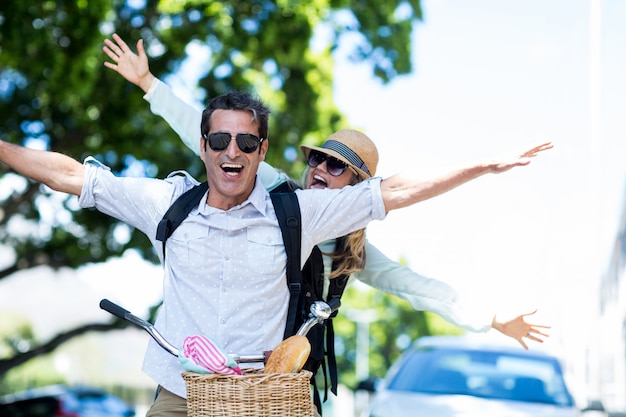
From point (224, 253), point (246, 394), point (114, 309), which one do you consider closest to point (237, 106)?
point (224, 253)

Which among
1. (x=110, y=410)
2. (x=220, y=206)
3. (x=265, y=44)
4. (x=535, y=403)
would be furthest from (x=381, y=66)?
(x=220, y=206)

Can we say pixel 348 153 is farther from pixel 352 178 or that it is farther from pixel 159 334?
pixel 159 334

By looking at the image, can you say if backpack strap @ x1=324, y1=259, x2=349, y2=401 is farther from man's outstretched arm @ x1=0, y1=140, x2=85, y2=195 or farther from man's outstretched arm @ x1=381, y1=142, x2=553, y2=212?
man's outstretched arm @ x1=0, y1=140, x2=85, y2=195

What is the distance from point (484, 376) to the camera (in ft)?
26.5

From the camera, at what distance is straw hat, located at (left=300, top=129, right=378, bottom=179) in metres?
4.89

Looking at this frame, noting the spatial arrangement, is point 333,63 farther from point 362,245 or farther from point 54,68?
point 362,245

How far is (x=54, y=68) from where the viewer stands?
36.3 feet

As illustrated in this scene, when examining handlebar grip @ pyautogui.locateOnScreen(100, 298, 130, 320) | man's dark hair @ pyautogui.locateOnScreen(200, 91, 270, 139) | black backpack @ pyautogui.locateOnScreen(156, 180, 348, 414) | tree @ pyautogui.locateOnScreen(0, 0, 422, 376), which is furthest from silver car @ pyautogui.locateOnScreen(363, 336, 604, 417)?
tree @ pyautogui.locateOnScreen(0, 0, 422, 376)

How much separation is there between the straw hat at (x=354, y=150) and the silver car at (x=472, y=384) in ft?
8.37

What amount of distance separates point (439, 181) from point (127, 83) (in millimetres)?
10532

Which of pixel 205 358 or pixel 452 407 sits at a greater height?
pixel 205 358

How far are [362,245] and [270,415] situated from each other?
1.63m

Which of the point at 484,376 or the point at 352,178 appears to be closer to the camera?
the point at 352,178

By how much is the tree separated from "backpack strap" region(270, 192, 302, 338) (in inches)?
277
